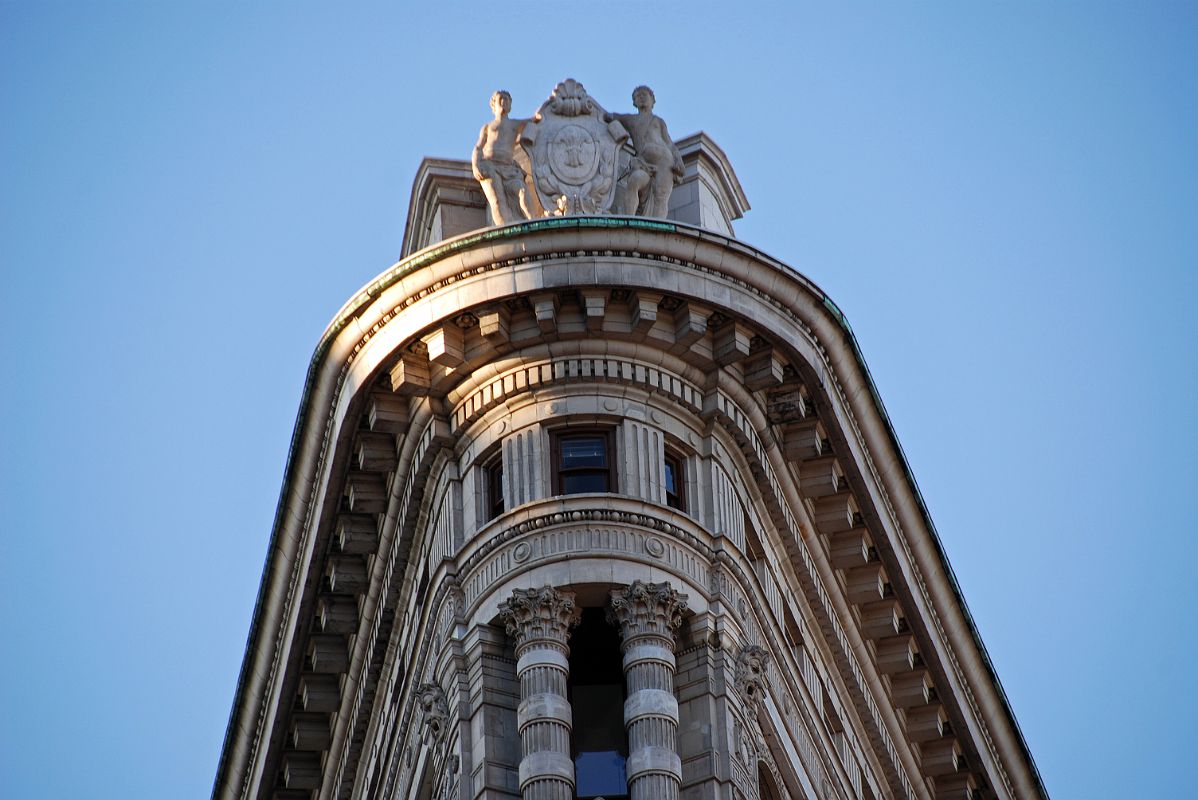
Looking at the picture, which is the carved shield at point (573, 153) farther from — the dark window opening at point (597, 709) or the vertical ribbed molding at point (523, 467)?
the dark window opening at point (597, 709)

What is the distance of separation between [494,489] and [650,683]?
474 centimetres

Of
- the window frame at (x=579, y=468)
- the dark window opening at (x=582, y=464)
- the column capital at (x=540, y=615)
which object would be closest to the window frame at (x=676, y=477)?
the window frame at (x=579, y=468)

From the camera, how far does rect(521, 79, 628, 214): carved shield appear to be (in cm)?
5538

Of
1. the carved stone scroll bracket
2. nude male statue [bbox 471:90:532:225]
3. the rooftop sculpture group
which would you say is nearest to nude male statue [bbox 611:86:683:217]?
the rooftop sculpture group

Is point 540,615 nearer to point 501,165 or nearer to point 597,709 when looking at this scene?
point 597,709

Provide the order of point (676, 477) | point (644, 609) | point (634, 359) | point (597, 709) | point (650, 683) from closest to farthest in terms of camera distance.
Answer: point (650, 683) → point (644, 609) → point (597, 709) → point (676, 477) → point (634, 359)

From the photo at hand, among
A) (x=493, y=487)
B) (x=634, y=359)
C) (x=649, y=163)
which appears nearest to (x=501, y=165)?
(x=649, y=163)

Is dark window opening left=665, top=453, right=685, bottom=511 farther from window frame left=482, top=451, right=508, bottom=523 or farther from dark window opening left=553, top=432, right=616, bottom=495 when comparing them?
window frame left=482, top=451, right=508, bottom=523

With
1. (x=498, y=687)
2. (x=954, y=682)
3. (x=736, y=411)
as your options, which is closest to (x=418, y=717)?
(x=498, y=687)

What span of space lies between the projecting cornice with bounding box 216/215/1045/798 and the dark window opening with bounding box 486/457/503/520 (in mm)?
960

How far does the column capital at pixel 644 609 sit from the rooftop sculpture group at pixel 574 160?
7.48 meters

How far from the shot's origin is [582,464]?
5244cm

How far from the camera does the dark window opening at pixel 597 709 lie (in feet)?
163

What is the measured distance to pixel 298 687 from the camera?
6031 cm
